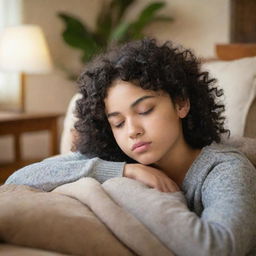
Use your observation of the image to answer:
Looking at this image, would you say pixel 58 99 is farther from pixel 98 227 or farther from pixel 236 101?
pixel 98 227

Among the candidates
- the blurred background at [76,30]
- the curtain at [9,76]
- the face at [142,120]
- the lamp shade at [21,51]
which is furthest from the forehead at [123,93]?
the curtain at [9,76]

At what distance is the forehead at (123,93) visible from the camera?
108 cm

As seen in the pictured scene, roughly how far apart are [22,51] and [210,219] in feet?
8.59

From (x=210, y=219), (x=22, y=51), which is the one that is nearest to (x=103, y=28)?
(x=22, y=51)

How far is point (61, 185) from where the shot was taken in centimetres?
109

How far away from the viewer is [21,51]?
324cm

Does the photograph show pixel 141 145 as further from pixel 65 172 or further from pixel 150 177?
pixel 65 172

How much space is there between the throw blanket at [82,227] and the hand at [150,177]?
5.7 inches

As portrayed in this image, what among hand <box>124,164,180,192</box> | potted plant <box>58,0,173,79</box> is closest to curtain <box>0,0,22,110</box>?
potted plant <box>58,0,173,79</box>

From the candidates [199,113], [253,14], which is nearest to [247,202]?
[199,113]

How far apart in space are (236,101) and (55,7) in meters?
2.70

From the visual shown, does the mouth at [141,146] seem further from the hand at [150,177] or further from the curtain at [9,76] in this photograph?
the curtain at [9,76]

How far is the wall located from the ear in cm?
284

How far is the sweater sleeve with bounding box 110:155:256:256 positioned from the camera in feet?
2.63
